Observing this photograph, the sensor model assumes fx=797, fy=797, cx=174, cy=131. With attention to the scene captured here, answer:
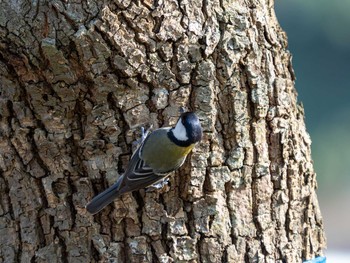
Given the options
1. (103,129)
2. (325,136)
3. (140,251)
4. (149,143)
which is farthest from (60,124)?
(325,136)

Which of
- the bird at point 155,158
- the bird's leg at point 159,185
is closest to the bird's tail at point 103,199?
the bird at point 155,158

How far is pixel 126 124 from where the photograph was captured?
2.47 meters

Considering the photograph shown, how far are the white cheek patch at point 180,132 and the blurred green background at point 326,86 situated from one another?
376 centimetres

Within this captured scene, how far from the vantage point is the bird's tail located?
2.41 meters

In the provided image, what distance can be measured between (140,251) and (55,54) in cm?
66

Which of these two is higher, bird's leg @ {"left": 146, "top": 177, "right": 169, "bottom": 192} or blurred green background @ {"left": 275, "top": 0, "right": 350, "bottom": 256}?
blurred green background @ {"left": 275, "top": 0, "right": 350, "bottom": 256}

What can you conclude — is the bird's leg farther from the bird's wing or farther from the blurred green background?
the blurred green background

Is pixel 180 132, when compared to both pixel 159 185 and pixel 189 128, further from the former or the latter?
pixel 159 185

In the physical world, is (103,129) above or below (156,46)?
below

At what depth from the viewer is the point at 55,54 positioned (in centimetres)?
237

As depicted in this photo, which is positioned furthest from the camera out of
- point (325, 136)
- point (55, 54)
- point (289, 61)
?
point (325, 136)

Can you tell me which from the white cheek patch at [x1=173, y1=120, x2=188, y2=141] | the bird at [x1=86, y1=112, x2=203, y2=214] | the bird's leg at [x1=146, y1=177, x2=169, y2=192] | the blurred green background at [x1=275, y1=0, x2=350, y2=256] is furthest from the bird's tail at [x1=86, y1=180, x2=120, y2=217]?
the blurred green background at [x1=275, y1=0, x2=350, y2=256]

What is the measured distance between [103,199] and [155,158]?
44cm

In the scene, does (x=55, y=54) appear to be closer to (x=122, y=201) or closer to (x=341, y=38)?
(x=122, y=201)
